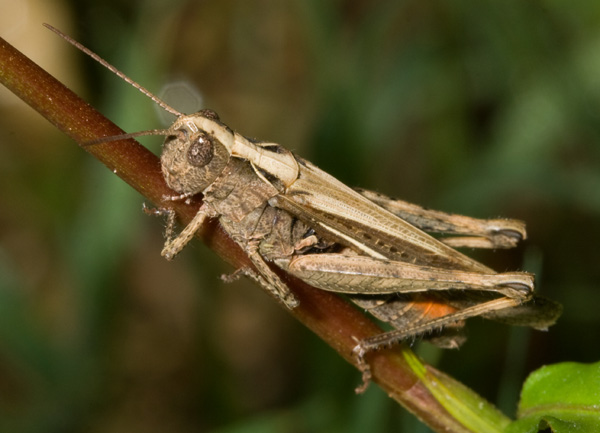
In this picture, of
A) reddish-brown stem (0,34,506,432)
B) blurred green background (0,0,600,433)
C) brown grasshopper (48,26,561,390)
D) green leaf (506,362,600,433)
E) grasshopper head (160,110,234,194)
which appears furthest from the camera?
blurred green background (0,0,600,433)

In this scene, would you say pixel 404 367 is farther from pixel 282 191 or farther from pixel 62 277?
pixel 62 277

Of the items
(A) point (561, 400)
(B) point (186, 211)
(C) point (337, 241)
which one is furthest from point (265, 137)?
(A) point (561, 400)

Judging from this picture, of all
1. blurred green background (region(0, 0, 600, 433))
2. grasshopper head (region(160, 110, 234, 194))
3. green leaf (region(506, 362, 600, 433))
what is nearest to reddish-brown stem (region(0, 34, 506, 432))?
grasshopper head (region(160, 110, 234, 194))

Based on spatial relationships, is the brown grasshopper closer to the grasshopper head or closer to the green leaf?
the grasshopper head

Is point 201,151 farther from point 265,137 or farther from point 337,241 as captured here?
point 265,137

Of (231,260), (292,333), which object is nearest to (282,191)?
(231,260)

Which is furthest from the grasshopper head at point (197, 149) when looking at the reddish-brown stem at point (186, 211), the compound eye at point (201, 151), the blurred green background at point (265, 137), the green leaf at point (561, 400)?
the blurred green background at point (265, 137)
